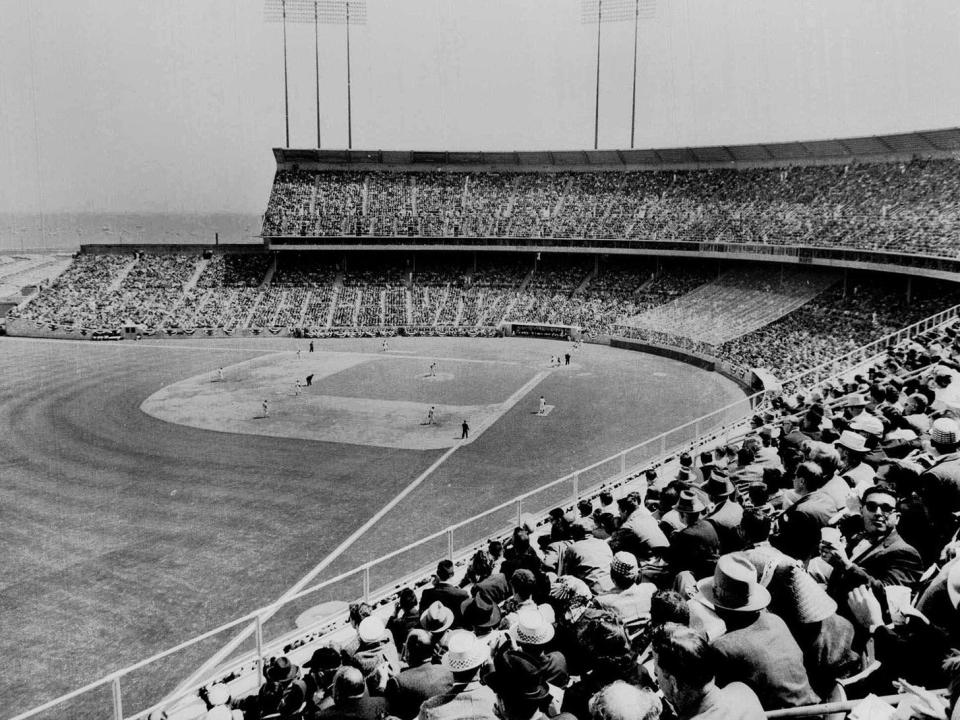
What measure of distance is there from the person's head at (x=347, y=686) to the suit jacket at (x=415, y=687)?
34 cm

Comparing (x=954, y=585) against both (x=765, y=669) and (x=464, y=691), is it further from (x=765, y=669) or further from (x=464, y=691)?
(x=464, y=691)

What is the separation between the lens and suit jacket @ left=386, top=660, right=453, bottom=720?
5492 mm

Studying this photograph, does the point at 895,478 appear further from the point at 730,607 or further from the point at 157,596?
the point at 157,596

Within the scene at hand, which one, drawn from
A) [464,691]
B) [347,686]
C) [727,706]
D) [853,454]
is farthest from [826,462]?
[347,686]

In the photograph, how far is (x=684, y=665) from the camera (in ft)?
12.4

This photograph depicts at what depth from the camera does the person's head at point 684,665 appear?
377cm

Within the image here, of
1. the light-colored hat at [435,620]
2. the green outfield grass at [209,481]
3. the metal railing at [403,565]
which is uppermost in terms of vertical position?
the light-colored hat at [435,620]

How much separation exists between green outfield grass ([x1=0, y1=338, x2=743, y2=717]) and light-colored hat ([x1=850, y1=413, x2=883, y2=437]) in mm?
12162

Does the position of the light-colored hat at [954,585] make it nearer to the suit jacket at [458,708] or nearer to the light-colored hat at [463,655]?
the suit jacket at [458,708]

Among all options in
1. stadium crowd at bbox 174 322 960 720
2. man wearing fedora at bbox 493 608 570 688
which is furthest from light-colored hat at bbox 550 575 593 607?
man wearing fedora at bbox 493 608 570 688

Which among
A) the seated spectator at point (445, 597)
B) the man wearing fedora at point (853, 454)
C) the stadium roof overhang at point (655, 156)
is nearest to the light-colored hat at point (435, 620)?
the seated spectator at point (445, 597)

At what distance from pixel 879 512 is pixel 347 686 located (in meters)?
4.96

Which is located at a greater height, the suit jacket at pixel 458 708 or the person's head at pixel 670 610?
the person's head at pixel 670 610

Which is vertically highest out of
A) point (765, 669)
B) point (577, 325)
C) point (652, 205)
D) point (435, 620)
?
point (652, 205)
